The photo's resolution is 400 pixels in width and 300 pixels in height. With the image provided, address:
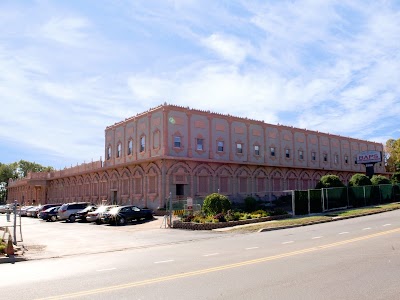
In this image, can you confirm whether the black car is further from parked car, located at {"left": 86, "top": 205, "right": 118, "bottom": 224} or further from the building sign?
the building sign

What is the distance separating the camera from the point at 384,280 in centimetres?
787

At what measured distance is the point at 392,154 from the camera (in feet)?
233

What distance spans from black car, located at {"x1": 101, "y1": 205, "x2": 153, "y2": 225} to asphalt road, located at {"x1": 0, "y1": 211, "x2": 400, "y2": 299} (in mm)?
16007

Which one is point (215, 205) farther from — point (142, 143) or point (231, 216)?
point (142, 143)

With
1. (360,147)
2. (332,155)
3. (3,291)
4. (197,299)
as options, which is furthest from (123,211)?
(360,147)

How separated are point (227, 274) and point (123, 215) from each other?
22.0m

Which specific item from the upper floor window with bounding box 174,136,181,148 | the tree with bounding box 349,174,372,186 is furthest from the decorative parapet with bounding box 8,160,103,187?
the tree with bounding box 349,174,372,186

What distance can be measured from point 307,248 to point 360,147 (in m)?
55.0

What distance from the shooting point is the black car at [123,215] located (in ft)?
97.1

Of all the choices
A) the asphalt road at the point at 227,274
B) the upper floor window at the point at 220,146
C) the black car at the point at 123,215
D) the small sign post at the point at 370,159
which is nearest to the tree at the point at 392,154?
the small sign post at the point at 370,159

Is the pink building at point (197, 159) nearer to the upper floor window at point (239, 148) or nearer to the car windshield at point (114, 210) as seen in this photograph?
the upper floor window at point (239, 148)

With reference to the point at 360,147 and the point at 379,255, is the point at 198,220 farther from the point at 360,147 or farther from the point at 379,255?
the point at 360,147

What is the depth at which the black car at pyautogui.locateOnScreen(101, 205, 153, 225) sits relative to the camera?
2959 cm

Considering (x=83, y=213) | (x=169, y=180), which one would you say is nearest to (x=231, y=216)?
(x=169, y=180)
